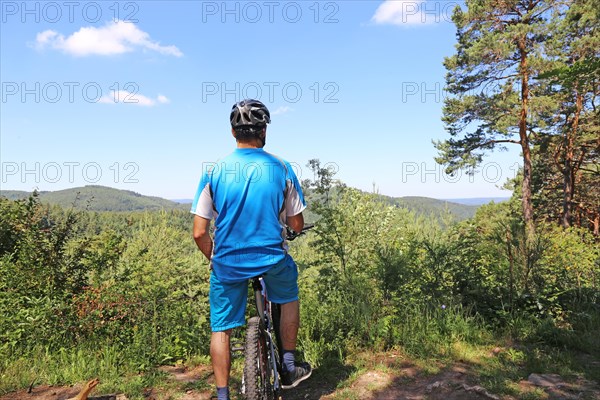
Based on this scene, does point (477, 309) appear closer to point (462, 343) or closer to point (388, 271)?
point (462, 343)

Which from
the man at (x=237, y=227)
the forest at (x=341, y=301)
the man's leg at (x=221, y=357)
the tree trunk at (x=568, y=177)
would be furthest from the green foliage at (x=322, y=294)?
the tree trunk at (x=568, y=177)

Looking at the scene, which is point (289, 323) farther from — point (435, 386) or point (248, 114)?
point (248, 114)

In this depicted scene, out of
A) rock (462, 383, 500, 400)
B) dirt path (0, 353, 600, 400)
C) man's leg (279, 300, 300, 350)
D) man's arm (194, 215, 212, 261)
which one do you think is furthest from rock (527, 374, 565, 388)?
man's arm (194, 215, 212, 261)

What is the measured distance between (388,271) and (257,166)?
2.90m

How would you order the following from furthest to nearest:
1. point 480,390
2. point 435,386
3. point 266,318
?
1. point 435,386
2. point 480,390
3. point 266,318

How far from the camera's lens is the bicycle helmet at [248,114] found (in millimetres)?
2840

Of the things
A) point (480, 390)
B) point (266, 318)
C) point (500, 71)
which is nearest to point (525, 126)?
point (500, 71)

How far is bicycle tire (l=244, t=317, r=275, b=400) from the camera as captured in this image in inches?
101

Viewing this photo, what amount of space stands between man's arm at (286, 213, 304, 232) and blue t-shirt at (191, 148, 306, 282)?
0.87 feet

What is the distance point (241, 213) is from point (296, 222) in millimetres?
525

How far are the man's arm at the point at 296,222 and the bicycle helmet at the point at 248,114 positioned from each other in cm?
77

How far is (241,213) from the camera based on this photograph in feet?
8.75

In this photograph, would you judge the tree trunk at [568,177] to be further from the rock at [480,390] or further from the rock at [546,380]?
the rock at [480,390]

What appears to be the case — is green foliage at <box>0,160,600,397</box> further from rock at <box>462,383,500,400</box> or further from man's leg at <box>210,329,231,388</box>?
man's leg at <box>210,329,231,388</box>
